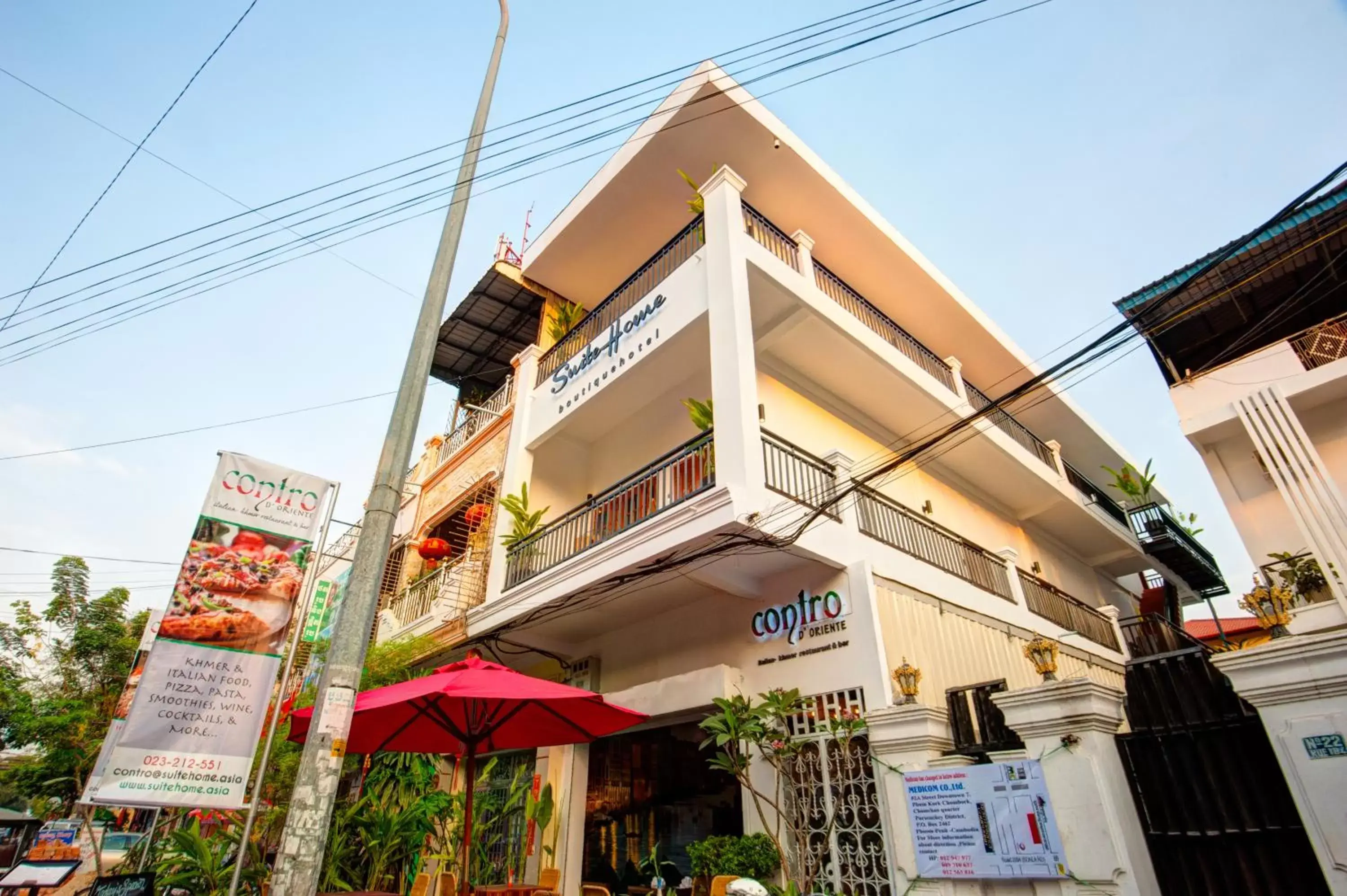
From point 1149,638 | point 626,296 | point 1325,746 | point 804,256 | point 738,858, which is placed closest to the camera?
point 1325,746

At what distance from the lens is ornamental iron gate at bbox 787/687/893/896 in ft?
17.6

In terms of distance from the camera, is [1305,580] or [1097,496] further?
[1097,496]

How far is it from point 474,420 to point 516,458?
3.75 meters

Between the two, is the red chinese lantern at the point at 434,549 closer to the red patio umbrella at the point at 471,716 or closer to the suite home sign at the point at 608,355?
the suite home sign at the point at 608,355

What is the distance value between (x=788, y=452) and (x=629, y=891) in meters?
5.53

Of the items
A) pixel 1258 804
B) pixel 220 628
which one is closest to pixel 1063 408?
pixel 1258 804

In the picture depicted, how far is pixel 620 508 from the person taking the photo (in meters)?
8.04

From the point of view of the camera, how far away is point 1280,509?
923 cm

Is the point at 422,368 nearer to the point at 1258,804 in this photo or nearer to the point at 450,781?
the point at 1258,804

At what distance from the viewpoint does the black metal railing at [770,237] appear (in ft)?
26.8

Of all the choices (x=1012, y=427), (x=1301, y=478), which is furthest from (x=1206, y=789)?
(x=1012, y=427)

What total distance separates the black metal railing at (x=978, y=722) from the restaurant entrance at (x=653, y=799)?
13.7 feet

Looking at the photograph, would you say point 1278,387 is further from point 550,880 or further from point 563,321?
point 550,880

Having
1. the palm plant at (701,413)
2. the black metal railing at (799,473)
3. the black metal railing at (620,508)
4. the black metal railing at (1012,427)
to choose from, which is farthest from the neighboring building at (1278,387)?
the black metal railing at (620,508)
